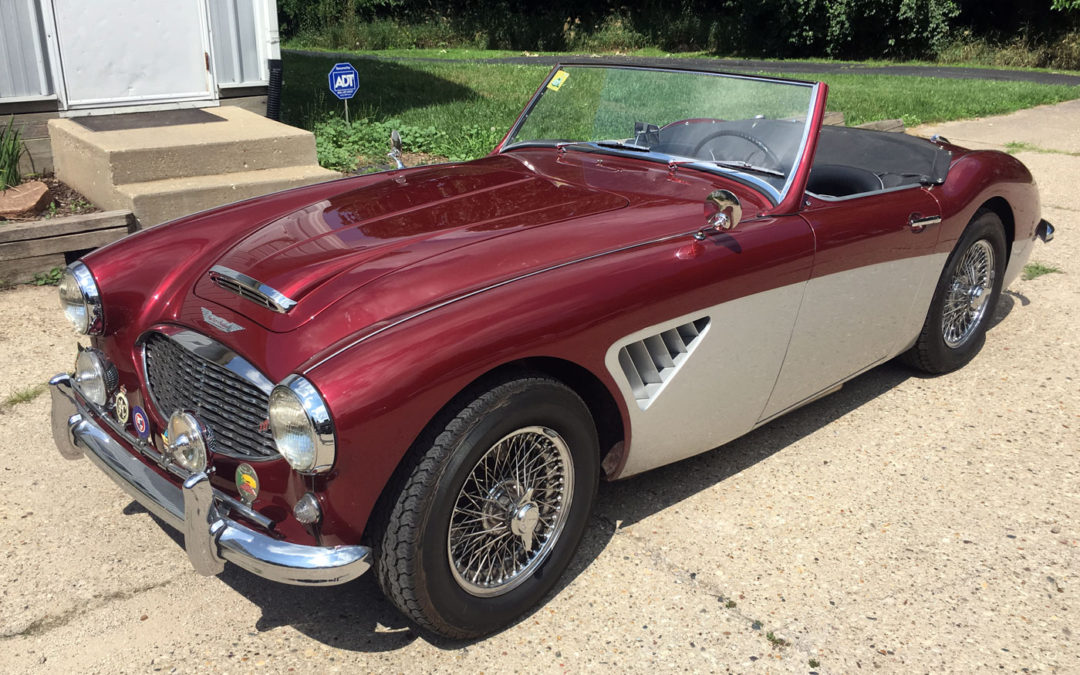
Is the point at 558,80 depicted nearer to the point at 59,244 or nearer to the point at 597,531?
the point at 597,531

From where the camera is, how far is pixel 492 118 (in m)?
9.01

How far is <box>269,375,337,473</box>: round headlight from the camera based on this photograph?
2.15 metres

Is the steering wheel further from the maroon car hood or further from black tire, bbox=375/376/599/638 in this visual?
black tire, bbox=375/376/599/638

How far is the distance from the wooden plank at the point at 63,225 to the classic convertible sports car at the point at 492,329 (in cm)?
239

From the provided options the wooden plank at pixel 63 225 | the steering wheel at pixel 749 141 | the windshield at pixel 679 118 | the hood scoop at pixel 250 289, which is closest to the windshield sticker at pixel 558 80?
the windshield at pixel 679 118

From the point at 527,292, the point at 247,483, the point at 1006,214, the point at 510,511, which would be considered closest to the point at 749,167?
the point at 527,292

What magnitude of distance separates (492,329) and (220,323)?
758 millimetres

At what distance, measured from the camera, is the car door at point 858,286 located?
3287mm

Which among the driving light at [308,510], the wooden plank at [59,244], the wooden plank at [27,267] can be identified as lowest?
the wooden plank at [27,267]

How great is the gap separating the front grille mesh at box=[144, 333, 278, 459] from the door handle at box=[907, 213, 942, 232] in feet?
8.44

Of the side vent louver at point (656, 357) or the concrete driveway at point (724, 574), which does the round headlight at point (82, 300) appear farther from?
the side vent louver at point (656, 357)

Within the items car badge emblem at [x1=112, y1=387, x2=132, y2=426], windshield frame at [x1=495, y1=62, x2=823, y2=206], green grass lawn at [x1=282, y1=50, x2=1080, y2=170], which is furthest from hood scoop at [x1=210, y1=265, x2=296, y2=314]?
green grass lawn at [x1=282, y1=50, x2=1080, y2=170]

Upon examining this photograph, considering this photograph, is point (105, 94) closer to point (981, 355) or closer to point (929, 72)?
point (981, 355)

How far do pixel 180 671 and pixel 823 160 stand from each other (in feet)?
10.7
